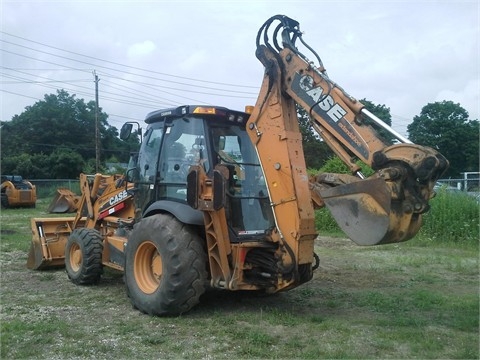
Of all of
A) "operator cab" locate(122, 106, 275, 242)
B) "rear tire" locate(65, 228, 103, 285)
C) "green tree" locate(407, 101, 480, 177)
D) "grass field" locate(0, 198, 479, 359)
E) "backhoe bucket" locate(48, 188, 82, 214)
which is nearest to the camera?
"grass field" locate(0, 198, 479, 359)

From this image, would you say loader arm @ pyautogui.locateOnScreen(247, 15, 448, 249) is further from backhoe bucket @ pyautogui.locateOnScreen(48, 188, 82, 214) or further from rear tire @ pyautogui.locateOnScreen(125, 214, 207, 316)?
backhoe bucket @ pyautogui.locateOnScreen(48, 188, 82, 214)

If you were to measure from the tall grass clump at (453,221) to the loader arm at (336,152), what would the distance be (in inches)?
333

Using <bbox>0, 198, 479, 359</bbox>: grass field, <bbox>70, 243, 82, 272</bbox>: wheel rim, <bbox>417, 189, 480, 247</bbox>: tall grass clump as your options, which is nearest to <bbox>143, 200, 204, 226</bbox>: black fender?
<bbox>0, 198, 479, 359</bbox>: grass field

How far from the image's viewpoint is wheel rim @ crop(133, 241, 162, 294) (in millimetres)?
6652

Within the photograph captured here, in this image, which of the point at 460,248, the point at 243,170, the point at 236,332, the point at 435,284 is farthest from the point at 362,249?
the point at 236,332

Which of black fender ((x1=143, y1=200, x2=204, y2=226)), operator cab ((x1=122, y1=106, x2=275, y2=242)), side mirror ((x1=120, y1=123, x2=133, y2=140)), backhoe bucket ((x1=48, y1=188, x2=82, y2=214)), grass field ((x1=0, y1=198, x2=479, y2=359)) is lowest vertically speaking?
grass field ((x1=0, y1=198, x2=479, y2=359))

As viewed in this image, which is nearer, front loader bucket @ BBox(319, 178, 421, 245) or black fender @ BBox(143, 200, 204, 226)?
front loader bucket @ BBox(319, 178, 421, 245)

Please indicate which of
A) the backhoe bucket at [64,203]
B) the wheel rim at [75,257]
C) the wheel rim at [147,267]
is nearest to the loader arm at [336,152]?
the wheel rim at [147,267]

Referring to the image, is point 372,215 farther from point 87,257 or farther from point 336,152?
point 87,257

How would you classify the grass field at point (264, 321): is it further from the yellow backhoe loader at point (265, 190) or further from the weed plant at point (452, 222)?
the weed plant at point (452, 222)

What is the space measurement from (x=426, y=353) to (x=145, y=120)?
4750mm

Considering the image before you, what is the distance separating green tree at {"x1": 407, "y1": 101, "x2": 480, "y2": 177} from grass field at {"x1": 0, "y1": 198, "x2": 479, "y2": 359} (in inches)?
1492

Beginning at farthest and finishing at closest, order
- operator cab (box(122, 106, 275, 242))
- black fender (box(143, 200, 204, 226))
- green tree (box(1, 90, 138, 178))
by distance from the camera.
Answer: green tree (box(1, 90, 138, 178)), operator cab (box(122, 106, 275, 242)), black fender (box(143, 200, 204, 226))

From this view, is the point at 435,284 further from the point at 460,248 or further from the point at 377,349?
the point at 460,248
